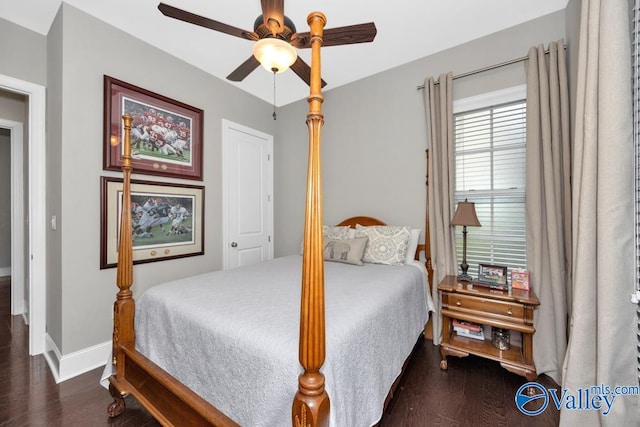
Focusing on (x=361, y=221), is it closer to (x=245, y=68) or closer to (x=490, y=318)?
(x=490, y=318)

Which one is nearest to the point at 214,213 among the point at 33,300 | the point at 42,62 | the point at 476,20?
the point at 33,300

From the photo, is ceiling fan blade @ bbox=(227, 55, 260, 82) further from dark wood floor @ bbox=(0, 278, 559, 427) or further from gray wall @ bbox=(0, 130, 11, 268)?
gray wall @ bbox=(0, 130, 11, 268)

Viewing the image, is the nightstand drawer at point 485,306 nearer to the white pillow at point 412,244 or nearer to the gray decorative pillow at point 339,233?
the white pillow at point 412,244

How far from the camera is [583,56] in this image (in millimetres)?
1382

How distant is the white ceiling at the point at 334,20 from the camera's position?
83.0 inches

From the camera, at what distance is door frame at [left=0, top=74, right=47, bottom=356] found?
7.59ft

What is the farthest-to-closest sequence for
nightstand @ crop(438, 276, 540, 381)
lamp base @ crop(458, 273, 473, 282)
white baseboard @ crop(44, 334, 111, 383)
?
lamp base @ crop(458, 273, 473, 282) < white baseboard @ crop(44, 334, 111, 383) < nightstand @ crop(438, 276, 540, 381)

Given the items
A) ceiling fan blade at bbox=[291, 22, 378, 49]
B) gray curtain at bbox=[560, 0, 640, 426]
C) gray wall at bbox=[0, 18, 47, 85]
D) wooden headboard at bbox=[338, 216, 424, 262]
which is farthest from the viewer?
wooden headboard at bbox=[338, 216, 424, 262]

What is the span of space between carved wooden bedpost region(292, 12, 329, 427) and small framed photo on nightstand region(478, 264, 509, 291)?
1829 millimetres

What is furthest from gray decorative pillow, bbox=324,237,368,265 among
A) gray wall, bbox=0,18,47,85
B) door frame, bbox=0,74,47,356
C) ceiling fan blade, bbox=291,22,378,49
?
gray wall, bbox=0,18,47,85

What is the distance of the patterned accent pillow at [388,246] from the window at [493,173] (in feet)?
1.83

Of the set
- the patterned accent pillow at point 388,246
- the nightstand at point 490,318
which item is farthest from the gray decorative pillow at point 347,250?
the nightstand at point 490,318

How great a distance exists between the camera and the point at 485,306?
2.04 meters

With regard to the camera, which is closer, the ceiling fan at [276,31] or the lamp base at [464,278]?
the ceiling fan at [276,31]
